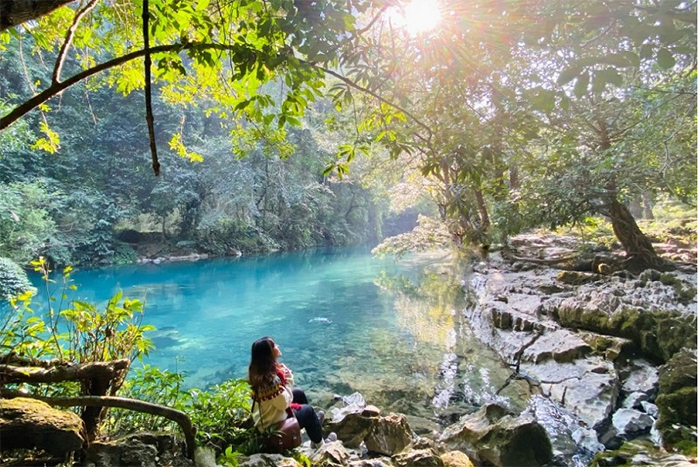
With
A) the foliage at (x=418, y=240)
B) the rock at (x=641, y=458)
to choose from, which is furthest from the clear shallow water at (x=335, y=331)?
the rock at (x=641, y=458)

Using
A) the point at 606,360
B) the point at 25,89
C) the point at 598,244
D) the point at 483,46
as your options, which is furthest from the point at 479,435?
the point at 25,89

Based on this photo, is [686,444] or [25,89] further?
[25,89]

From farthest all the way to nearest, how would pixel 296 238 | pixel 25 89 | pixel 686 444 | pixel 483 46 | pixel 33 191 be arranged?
1. pixel 296 238
2. pixel 25 89
3. pixel 33 191
4. pixel 686 444
5. pixel 483 46

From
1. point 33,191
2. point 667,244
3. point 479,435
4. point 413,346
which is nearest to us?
point 479,435

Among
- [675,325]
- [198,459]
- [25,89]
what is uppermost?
[25,89]

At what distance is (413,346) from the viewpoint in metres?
7.29

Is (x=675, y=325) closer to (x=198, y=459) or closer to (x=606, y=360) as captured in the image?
(x=606, y=360)

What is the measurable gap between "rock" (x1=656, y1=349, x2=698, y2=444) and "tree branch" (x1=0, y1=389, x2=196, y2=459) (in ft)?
12.6

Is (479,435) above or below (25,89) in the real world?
below

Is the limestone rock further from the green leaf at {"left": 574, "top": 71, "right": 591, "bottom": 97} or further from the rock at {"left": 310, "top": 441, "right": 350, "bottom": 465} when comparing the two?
the green leaf at {"left": 574, "top": 71, "right": 591, "bottom": 97}

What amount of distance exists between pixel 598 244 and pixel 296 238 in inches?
869

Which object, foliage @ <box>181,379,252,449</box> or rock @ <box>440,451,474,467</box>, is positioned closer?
foliage @ <box>181,379,252,449</box>

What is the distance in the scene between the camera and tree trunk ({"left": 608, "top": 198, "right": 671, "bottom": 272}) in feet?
24.3

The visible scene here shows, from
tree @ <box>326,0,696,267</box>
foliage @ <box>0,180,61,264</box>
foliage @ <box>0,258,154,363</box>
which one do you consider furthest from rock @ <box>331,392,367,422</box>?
foliage @ <box>0,180,61,264</box>
